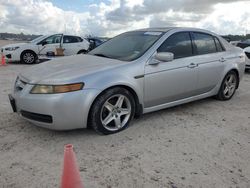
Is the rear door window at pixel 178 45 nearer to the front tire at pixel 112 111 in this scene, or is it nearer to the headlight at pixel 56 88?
the front tire at pixel 112 111

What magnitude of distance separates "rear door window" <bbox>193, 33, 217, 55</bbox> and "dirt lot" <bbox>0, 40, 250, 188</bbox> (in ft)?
4.07

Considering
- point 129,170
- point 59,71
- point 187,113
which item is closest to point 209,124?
point 187,113

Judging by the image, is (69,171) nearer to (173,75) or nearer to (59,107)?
(59,107)

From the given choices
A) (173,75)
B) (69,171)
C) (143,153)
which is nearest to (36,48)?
(173,75)

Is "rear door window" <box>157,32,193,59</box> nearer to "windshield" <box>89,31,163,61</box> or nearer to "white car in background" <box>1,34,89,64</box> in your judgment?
"windshield" <box>89,31,163,61</box>

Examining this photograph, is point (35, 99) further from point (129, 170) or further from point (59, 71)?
point (129, 170)

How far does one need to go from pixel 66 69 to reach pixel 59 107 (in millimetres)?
660

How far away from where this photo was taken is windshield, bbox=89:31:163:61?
4217 millimetres

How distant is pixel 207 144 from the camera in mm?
3561

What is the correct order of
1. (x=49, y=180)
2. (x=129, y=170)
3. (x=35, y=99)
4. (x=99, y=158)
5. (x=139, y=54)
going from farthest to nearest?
1. (x=139, y=54)
2. (x=35, y=99)
3. (x=99, y=158)
4. (x=129, y=170)
5. (x=49, y=180)

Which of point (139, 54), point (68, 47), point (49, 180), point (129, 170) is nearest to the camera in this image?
point (49, 180)

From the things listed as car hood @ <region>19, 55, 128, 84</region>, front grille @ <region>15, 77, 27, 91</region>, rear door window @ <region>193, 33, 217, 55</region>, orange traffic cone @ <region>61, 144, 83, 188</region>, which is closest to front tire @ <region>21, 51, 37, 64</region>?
car hood @ <region>19, 55, 128, 84</region>

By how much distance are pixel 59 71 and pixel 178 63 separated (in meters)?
1.95

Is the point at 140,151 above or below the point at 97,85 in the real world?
below
